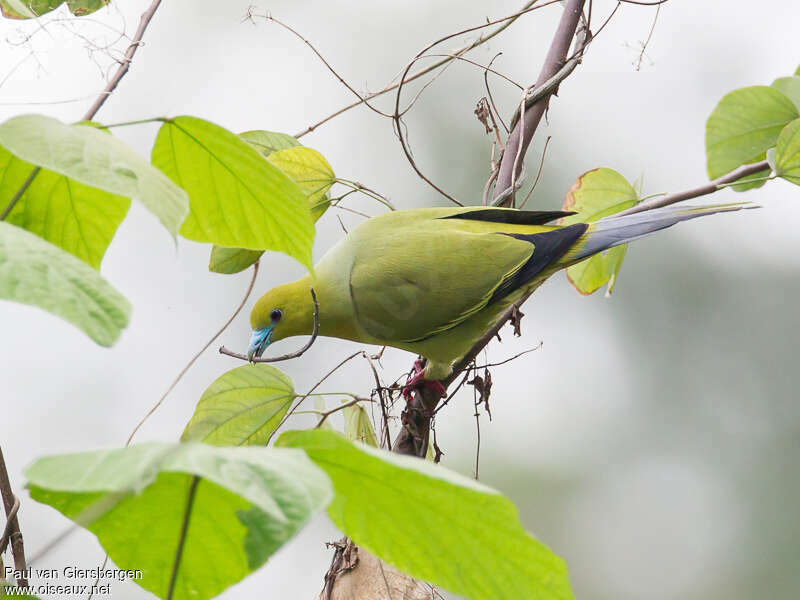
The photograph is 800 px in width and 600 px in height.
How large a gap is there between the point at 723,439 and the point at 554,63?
12.0 ft

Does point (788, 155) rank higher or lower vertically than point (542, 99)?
lower

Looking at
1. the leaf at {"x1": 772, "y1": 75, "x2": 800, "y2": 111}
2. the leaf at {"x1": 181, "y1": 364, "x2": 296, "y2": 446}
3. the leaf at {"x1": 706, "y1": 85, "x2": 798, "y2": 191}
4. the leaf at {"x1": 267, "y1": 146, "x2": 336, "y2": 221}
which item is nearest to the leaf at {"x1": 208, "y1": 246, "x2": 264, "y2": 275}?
the leaf at {"x1": 267, "y1": 146, "x2": 336, "y2": 221}

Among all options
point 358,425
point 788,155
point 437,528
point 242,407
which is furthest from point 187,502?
point 788,155

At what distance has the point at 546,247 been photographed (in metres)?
1.94

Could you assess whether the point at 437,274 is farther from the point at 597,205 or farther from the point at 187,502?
the point at 187,502

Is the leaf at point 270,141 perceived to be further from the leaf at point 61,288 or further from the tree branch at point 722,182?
the leaf at point 61,288

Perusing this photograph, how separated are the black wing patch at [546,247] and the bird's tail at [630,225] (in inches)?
1.1

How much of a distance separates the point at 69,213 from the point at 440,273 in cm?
128

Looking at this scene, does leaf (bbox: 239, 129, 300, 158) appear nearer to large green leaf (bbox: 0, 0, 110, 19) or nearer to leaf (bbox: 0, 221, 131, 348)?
large green leaf (bbox: 0, 0, 110, 19)

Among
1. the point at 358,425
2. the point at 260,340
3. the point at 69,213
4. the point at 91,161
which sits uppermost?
the point at 260,340

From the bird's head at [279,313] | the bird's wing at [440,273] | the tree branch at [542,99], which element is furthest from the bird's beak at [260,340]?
the tree branch at [542,99]

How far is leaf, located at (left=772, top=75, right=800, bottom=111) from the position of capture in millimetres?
1435

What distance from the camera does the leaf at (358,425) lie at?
144cm

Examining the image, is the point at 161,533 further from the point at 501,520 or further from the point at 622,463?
the point at 622,463
